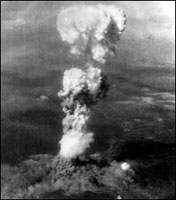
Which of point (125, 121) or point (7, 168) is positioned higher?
point (125, 121)

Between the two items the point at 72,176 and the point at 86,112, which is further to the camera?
the point at 72,176

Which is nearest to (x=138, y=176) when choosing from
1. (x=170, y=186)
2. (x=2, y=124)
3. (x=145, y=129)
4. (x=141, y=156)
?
(x=170, y=186)

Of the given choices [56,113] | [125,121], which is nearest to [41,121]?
[56,113]

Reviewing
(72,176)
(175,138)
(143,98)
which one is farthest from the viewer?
(175,138)

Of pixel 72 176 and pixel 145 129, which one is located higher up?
pixel 145 129

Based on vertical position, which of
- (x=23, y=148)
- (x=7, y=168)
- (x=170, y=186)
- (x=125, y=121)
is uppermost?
(x=125, y=121)

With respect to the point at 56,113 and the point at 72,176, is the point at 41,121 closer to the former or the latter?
the point at 56,113

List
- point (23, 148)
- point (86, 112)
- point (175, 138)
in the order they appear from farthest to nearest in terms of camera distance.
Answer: point (175, 138)
point (23, 148)
point (86, 112)

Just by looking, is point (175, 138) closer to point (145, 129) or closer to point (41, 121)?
point (145, 129)

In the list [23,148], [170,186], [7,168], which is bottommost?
[170,186]
